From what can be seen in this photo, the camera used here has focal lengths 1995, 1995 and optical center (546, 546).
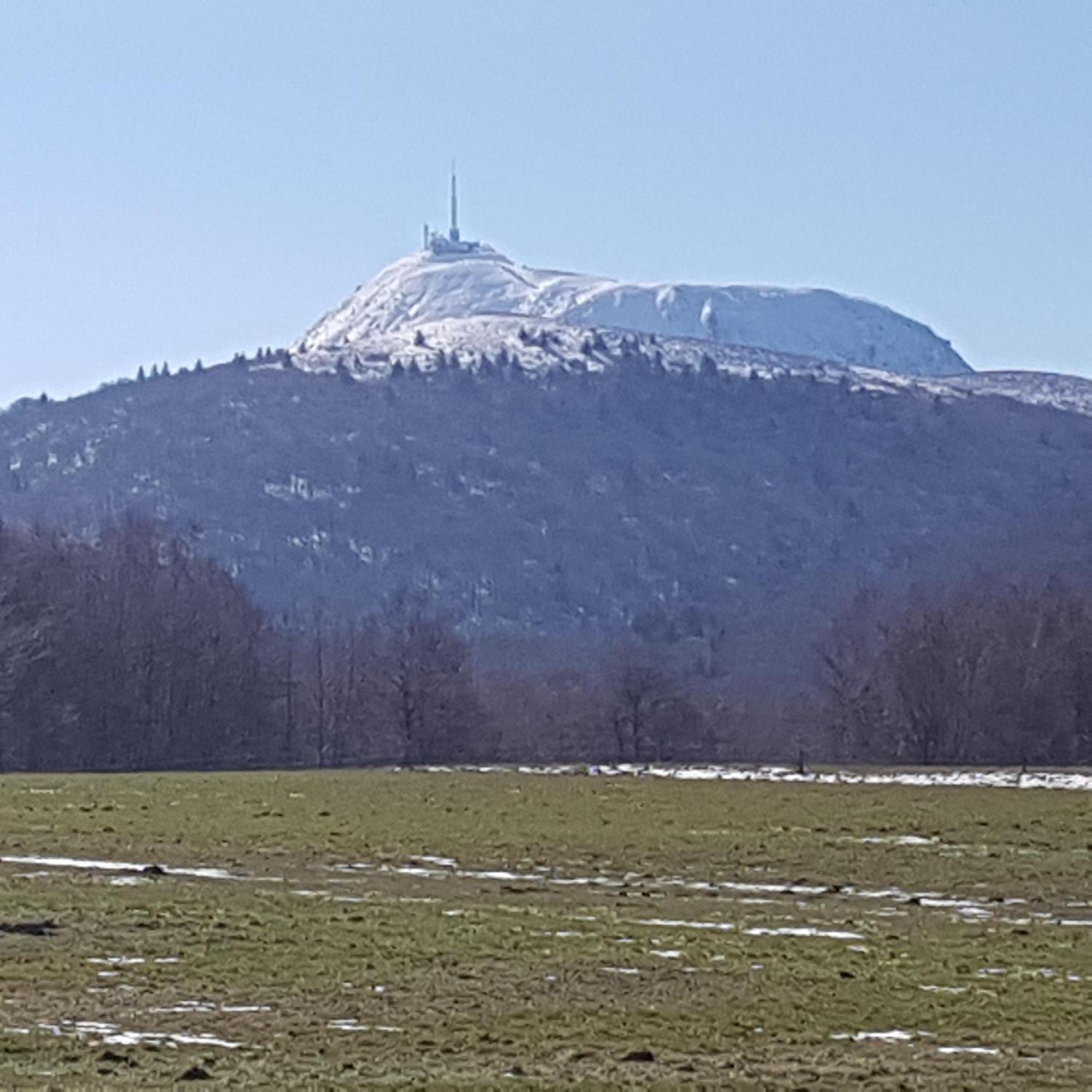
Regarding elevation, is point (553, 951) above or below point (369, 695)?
below

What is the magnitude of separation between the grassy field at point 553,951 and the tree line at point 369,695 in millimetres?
46257

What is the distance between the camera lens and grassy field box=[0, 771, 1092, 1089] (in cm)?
1659

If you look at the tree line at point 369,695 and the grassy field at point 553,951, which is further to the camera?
the tree line at point 369,695

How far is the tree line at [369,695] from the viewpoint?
92.2 metres

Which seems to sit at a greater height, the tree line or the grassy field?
the tree line

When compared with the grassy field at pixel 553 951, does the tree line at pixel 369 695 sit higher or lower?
higher

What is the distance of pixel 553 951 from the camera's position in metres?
22.7

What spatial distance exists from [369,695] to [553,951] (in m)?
91.2

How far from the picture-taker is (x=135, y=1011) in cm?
1845

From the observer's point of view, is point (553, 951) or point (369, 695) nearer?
point (553, 951)

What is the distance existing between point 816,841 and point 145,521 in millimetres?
99607

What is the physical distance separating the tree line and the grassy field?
1821 inches

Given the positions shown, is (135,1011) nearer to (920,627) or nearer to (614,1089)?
(614,1089)

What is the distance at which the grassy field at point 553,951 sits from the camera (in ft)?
54.4
